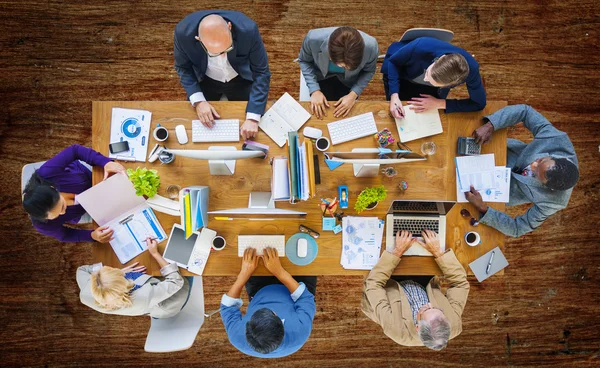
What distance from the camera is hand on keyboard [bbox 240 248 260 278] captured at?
2176 millimetres

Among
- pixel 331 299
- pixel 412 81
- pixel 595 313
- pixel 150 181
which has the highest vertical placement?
pixel 412 81

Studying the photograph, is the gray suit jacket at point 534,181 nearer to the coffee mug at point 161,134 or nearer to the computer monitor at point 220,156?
the computer monitor at point 220,156

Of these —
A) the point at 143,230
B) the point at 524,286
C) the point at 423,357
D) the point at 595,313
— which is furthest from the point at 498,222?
the point at 143,230

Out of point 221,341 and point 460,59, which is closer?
point 460,59

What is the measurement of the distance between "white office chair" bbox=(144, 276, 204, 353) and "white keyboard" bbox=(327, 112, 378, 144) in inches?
50.4

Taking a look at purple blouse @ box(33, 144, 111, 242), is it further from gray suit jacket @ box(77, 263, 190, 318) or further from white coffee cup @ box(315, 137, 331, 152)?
white coffee cup @ box(315, 137, 331, 152)

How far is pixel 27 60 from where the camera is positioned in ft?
10.0

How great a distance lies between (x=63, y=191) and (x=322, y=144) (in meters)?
1.57

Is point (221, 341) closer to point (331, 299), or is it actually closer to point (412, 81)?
point (331, 299)

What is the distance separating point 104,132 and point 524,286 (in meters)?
3.31

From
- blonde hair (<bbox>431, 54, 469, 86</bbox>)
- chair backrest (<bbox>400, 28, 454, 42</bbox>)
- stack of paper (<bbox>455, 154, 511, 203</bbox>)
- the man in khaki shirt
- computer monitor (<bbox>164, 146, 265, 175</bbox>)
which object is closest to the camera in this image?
computer monitor (<bbox>164, 146, 265, 175</bbox>)

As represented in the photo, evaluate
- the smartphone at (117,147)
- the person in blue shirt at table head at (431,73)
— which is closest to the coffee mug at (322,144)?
the person in blue shirt at table head at (431,73)

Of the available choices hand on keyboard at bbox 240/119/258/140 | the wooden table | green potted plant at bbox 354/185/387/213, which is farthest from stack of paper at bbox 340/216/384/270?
hand on keyboard at bbox 240/119/258/140

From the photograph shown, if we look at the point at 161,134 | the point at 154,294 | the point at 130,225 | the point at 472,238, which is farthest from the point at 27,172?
the point at 472,238
